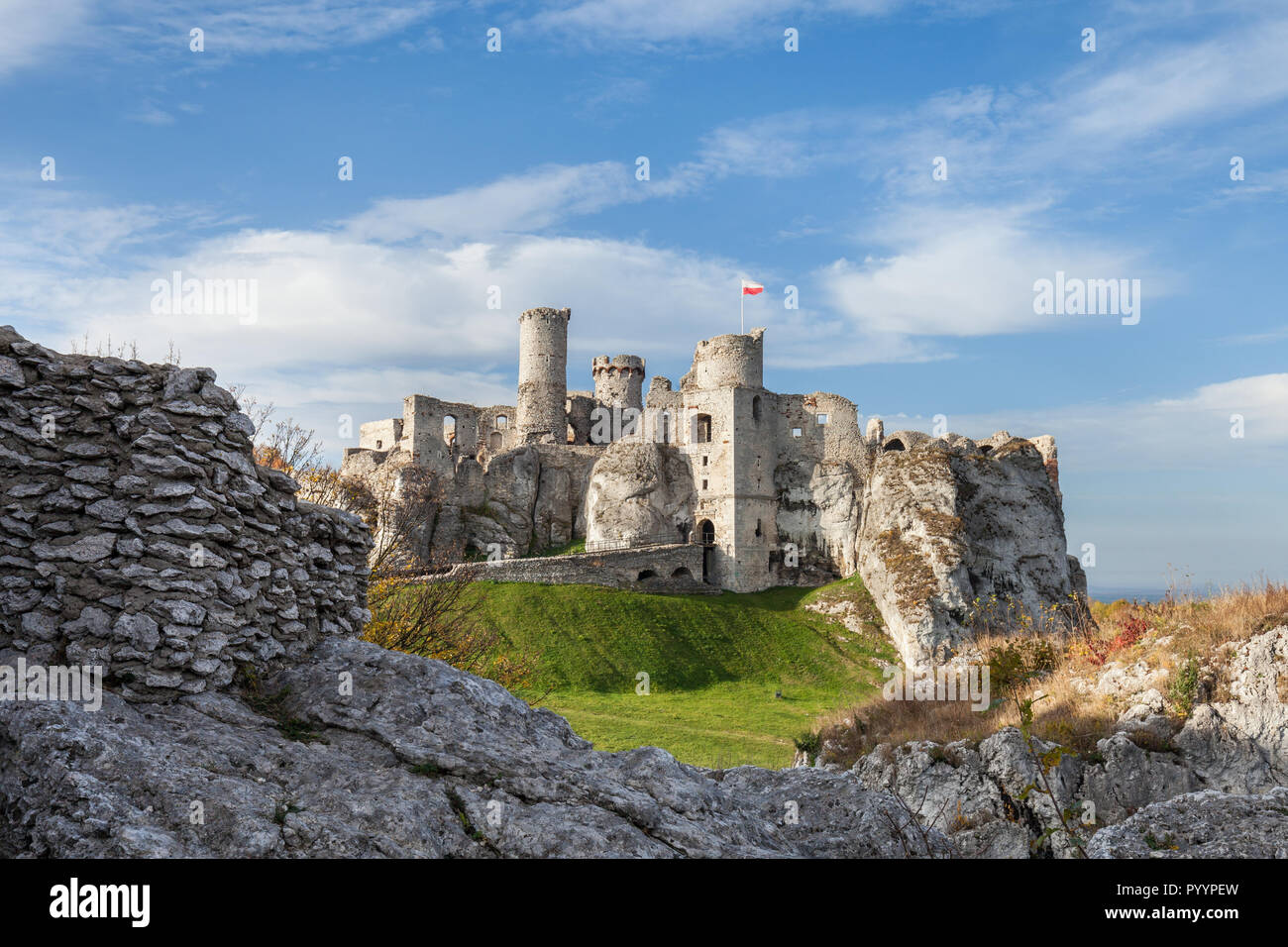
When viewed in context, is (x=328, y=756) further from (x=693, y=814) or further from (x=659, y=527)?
(x=659, y=527)

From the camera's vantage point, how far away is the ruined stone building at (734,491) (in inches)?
1650

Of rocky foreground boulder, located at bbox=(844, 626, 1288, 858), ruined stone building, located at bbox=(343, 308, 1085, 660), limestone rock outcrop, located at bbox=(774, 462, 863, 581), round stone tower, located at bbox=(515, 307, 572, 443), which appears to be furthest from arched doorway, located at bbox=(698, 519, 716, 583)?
rocky foreground boulder, located at bbox=(844, 626, 1288, 858)

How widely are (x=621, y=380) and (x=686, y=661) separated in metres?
32.2

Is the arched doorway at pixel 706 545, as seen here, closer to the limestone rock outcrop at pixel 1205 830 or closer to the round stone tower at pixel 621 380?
the round stone tower at pixel 621 380

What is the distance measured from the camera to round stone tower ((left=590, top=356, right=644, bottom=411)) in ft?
212

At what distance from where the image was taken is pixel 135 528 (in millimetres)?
7547

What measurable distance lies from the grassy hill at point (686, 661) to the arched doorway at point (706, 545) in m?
4.99

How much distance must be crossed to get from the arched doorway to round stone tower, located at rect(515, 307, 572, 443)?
1379cm

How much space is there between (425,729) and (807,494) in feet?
153

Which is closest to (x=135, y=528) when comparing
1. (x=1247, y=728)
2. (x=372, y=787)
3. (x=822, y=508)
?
(x=372, y=787)

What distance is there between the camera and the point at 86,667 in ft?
23.1

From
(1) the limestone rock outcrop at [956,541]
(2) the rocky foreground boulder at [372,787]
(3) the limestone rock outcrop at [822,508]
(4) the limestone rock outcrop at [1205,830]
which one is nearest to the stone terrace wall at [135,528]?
(2) the rocky foreground boulder at [372,787]

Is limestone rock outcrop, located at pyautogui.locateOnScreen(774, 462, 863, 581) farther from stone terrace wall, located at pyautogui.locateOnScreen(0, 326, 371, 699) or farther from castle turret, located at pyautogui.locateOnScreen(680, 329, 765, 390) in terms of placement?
stone terrace wall, located at pyautogui.locateOnScreen(0, 326, 371, 699)
